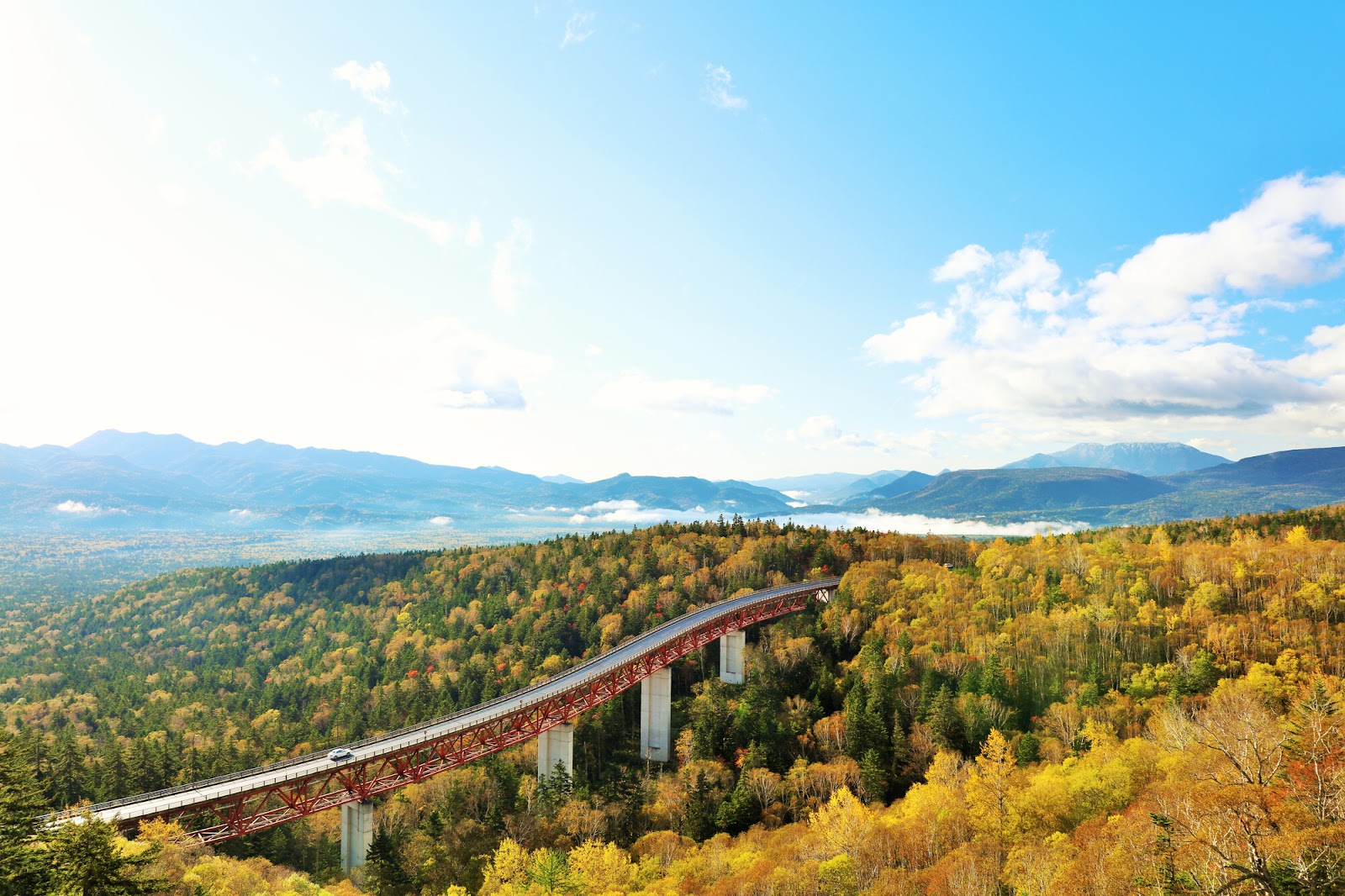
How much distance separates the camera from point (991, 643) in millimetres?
84250

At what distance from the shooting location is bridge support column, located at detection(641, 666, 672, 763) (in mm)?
84375

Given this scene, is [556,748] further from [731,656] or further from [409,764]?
[731,656]

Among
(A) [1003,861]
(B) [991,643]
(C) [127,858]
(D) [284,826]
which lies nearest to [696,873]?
(A) [1003,861]

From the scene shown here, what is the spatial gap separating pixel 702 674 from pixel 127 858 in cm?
7974

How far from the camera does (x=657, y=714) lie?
85.1 meters

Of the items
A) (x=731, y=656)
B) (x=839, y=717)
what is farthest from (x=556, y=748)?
(x=731, y=656)

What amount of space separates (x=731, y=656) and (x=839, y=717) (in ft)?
79.2

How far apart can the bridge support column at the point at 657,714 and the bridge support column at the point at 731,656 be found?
48.1ft

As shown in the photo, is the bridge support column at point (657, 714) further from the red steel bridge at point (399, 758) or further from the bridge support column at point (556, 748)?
the bridge support column at point (556, 748)

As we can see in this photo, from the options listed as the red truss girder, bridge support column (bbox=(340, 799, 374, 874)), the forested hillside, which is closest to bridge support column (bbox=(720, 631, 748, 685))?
the forested hillside

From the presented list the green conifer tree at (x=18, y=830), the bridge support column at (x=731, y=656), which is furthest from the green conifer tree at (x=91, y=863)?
the bridge support column at (x=731, y=656)

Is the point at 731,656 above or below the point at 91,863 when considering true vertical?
below

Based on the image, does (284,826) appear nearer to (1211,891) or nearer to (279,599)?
(1211,891)

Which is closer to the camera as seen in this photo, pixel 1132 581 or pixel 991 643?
pixel 991 643
